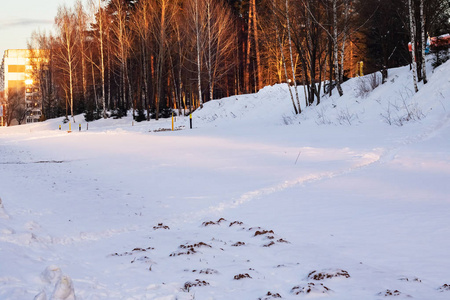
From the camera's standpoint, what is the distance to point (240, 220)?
8086 millimetres

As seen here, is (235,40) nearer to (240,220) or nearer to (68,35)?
(68,35)

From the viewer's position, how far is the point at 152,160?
1603 cm

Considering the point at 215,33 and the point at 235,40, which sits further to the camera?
the point at 235,40

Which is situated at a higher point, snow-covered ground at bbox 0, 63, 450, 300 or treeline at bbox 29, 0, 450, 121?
treeline at bbox 29, 0, 450, 121

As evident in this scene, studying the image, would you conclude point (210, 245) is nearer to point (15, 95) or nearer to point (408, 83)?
point (408, 83)

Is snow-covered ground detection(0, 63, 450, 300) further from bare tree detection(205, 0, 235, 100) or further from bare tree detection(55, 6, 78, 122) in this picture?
bare tree detection(55, 6, 78, 122)

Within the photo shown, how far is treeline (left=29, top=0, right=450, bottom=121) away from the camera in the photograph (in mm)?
25844

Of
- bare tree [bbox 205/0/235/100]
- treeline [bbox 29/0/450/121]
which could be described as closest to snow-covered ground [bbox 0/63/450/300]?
treeline [bbox 29/0/450/121]

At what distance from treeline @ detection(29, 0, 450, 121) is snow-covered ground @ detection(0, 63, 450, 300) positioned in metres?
8.97

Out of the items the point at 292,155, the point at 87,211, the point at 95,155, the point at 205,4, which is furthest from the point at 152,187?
the point at 205,4

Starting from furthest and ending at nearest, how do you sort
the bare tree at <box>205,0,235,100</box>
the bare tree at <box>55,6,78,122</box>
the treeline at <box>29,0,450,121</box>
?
the bare tree at <box>55,6,78,122</box>, the bare tree at <box>205,0,235,100</box>, the treeline at <box>29,0,450,121</box>

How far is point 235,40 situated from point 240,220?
137 ft

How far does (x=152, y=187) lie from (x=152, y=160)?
4.75 m

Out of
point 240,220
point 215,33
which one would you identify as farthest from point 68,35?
point 240,220
